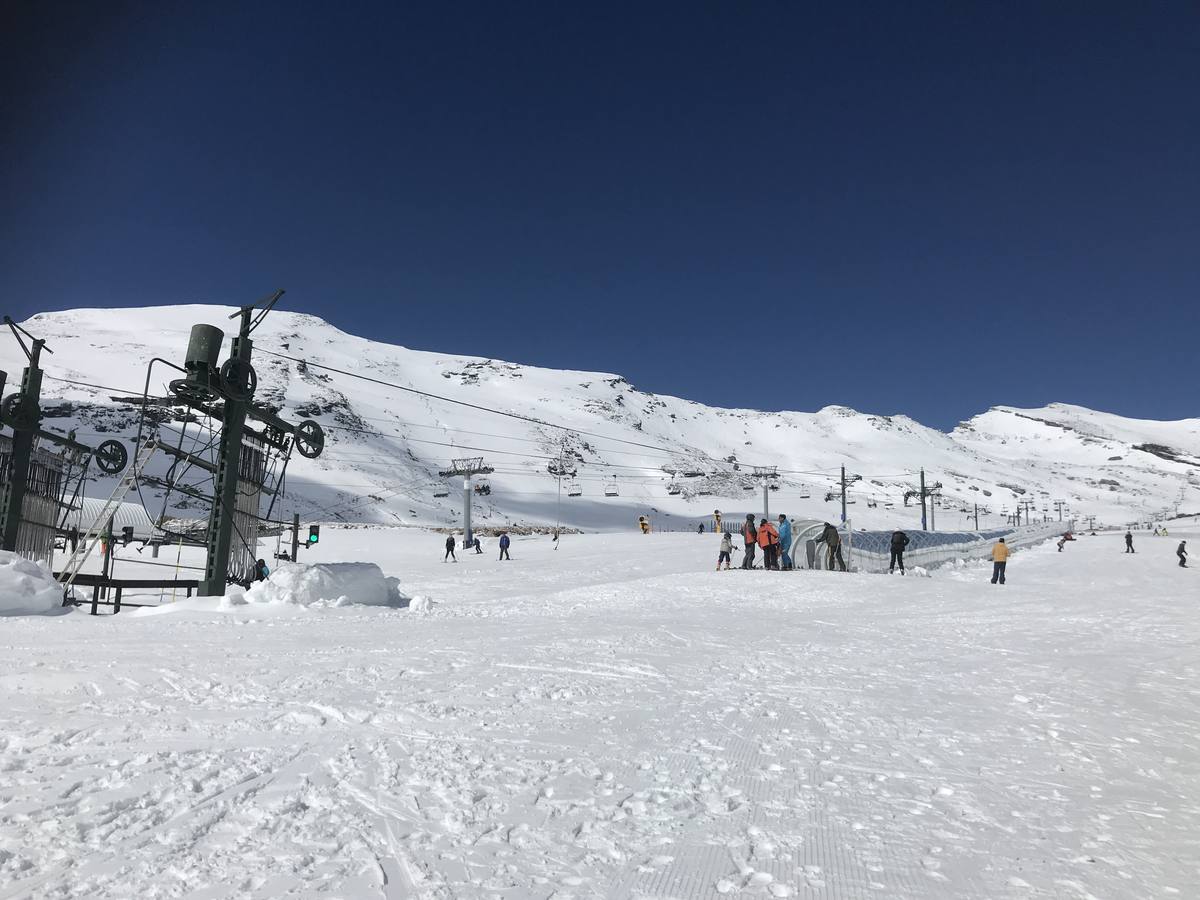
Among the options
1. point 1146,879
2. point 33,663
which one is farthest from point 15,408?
point 1146,879

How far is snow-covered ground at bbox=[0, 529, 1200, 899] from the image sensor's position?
3188 mm

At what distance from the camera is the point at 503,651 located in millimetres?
8523

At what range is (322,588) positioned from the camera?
1362cm

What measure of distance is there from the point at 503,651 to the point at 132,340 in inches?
8295

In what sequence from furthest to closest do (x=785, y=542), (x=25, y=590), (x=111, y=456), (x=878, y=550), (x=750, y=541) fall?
(x=878, y=550)
(x=785, y=542)
(x=750, y=541)
(x=111, y=456)
(x=25, y=590)

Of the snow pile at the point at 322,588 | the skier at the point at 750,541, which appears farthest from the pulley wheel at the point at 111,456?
the skier at the point at 750,541

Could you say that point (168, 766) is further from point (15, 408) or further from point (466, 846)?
point (15, 408)

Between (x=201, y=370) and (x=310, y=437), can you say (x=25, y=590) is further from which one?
(x=310, y=437)

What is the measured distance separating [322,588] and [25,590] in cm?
474

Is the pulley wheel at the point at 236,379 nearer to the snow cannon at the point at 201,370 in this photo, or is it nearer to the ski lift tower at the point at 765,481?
the snow cannon at the point at 201,370

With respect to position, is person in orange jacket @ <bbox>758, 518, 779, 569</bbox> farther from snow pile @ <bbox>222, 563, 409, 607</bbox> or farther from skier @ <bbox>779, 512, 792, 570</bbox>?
snow pile @ <bbox>222, 563, 409, 607</bbox>

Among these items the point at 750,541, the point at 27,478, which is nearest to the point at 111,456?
the point at 27,478

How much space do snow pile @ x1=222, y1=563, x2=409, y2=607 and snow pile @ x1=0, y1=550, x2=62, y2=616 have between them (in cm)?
284

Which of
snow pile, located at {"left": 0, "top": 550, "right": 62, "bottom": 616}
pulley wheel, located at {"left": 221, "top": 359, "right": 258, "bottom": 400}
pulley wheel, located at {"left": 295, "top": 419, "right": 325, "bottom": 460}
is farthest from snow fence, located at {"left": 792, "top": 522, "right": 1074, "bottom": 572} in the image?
snow pile, located at {"left": 0, "top": 550, "right": 62, "bottom": 616}
